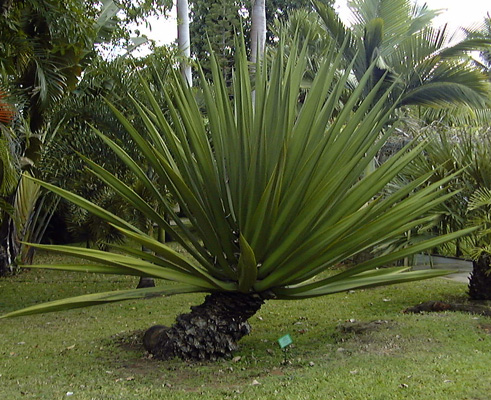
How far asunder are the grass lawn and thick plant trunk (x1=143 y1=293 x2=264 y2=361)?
0.12 m

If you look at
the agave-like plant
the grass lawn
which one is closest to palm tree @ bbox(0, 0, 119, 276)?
the grass lawn

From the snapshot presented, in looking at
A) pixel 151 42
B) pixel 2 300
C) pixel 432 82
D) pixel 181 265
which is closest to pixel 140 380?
pixel 181 265

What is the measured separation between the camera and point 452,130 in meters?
8.57

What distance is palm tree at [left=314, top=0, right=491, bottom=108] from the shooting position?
10.9 meters

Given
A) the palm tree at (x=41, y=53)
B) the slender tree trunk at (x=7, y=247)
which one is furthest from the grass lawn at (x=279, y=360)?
the slender tree trunk at (x=7, y=247)

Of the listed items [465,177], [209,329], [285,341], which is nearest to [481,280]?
[465,177]

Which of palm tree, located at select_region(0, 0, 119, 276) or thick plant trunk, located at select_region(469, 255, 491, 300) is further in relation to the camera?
palm tree, located at select_region(0, 0, 119, 276)

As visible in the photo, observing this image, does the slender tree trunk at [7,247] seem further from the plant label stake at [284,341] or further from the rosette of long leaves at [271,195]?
the rosette of long leaves at [271,195]

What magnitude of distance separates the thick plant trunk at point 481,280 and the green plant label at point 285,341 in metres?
3.13

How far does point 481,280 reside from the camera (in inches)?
320

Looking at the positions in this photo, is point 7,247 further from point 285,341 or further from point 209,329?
point 209,329

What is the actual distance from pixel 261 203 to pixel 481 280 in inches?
184

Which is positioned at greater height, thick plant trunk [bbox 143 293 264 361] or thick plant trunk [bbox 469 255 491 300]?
thick plant trunk [bbox 469 255 491 300]

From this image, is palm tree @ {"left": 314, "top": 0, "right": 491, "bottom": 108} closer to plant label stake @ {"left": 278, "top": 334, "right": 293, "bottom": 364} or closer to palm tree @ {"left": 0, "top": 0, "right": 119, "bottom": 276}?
palm tree @ {"left": 0, "top": 0, "right": 119, "bottom": 276}
